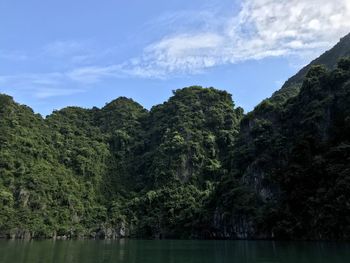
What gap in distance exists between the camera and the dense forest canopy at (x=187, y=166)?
2344 inches

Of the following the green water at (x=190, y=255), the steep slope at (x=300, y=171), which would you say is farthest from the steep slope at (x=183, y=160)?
the green water at (x=190, y=255)

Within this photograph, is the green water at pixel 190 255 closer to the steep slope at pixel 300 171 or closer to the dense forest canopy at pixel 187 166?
the steep slope at pixel 300 171

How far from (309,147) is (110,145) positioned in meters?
76.7

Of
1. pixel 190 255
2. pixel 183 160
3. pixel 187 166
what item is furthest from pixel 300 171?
pixel 187 166

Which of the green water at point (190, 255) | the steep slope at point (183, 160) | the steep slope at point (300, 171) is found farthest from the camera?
the steep slope at point (183, 160)

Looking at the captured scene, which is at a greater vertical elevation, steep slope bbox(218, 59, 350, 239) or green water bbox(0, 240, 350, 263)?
steep slope bbox(218, 59, 350, 239)

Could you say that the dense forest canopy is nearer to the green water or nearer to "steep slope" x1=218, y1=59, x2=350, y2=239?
"steep slope" x1=218, y1=59, x2=350, y2=239

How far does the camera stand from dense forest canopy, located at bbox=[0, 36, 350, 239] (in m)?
59.5

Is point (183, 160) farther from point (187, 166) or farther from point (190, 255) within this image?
point (190, 255)

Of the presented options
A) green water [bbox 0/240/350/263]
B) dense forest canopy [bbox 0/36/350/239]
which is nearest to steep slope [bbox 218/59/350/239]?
dense forest canopy [bbox 0/36/350/239]


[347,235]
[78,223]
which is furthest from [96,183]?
[347,235]

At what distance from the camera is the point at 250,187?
73.2 m

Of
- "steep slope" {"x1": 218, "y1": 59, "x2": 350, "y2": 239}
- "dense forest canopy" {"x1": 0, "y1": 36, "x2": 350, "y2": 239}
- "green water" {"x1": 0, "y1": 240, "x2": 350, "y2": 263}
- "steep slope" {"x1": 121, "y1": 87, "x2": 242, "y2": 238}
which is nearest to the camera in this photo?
"green water" {"x1": 0, "y1": 240, "x2": 350, "y2": 263}

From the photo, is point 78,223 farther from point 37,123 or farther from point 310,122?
point 310,122
